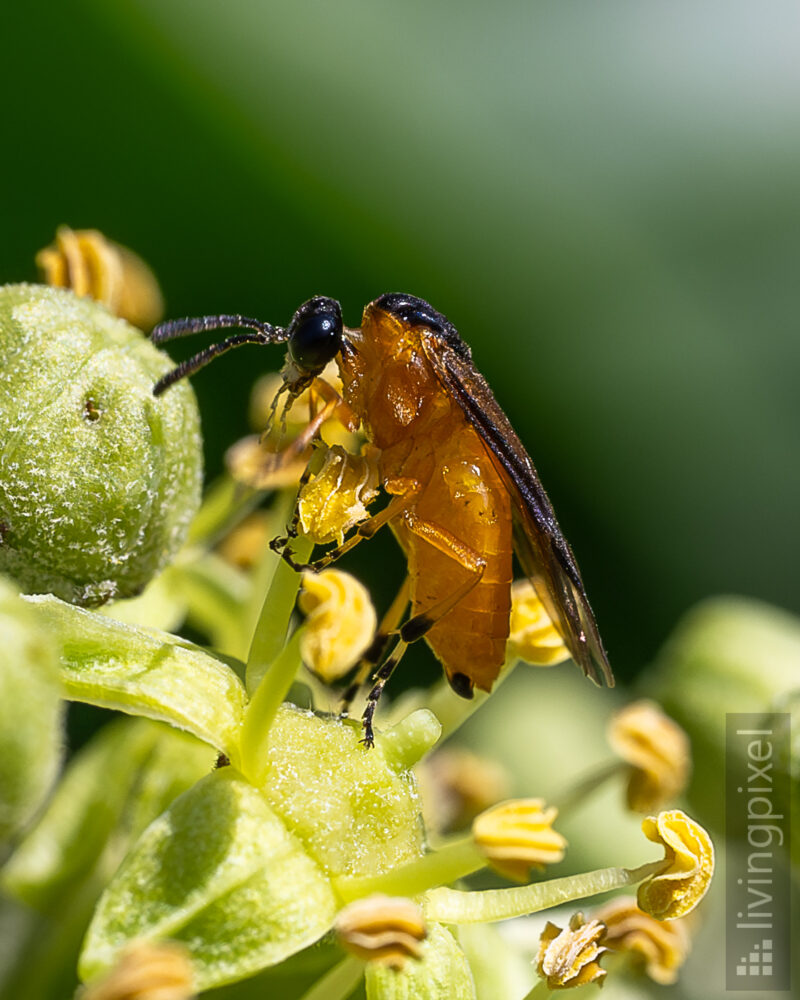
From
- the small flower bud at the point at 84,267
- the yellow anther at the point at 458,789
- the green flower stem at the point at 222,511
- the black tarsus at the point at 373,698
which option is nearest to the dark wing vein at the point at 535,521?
the black tarsus at the point at 373,698

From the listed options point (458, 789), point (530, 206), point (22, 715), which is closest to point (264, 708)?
point (22, 715)

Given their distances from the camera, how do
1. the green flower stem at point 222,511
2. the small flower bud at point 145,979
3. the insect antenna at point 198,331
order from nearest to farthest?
the small flower bud at point 145,979 < the insect antenna at point 198,331 < the green flower stem at point 222,511

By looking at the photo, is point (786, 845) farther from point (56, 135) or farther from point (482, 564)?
point (56, 135)

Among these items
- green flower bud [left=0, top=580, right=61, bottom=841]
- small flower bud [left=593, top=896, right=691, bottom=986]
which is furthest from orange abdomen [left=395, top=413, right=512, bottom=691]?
green flower bud [left=0, top=580, right=61, bottom=841]

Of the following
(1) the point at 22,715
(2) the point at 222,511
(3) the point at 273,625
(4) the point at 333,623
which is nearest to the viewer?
(1) the point at 22,715

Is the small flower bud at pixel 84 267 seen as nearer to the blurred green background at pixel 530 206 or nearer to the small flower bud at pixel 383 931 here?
the blurred green background at pixel 530 206

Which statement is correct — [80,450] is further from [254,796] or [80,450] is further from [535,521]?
[535,521]

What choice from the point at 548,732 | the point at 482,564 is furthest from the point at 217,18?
the point at 548,732
